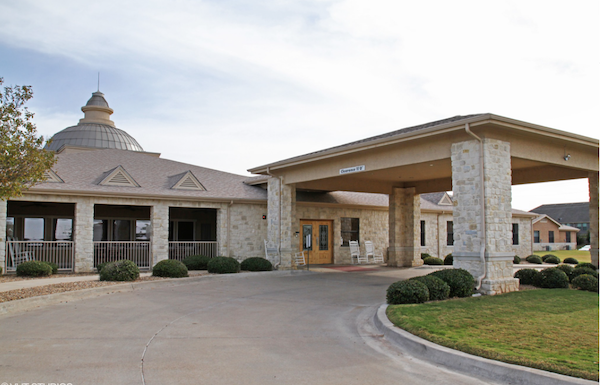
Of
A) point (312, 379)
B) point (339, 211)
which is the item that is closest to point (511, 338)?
point (312, 379)

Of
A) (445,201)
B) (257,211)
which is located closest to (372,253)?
(445,201)

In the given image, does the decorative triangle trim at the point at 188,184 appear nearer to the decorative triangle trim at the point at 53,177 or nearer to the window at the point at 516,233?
the decorative triangle trim at the point at 53,177

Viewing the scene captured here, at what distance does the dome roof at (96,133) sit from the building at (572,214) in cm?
5175

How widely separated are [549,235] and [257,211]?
114ft

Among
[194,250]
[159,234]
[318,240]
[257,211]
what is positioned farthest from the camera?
[318,240]

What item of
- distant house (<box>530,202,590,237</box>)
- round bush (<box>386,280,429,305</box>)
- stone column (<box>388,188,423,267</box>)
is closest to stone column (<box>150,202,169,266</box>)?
stone column (<box>388,188,423,267</box>)

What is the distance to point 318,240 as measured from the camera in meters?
24.5

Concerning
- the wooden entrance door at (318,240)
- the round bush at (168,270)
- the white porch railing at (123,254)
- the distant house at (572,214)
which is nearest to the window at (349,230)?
the wooden entrance door at (318,240)

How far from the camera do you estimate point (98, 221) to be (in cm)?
2339

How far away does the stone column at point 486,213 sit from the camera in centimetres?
1213

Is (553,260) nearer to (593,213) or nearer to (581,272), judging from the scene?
(593,213)

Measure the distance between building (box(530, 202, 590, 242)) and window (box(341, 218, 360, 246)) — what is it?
4251 cm

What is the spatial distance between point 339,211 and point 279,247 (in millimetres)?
5984

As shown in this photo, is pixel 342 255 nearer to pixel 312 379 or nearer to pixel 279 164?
pixel 279 164
